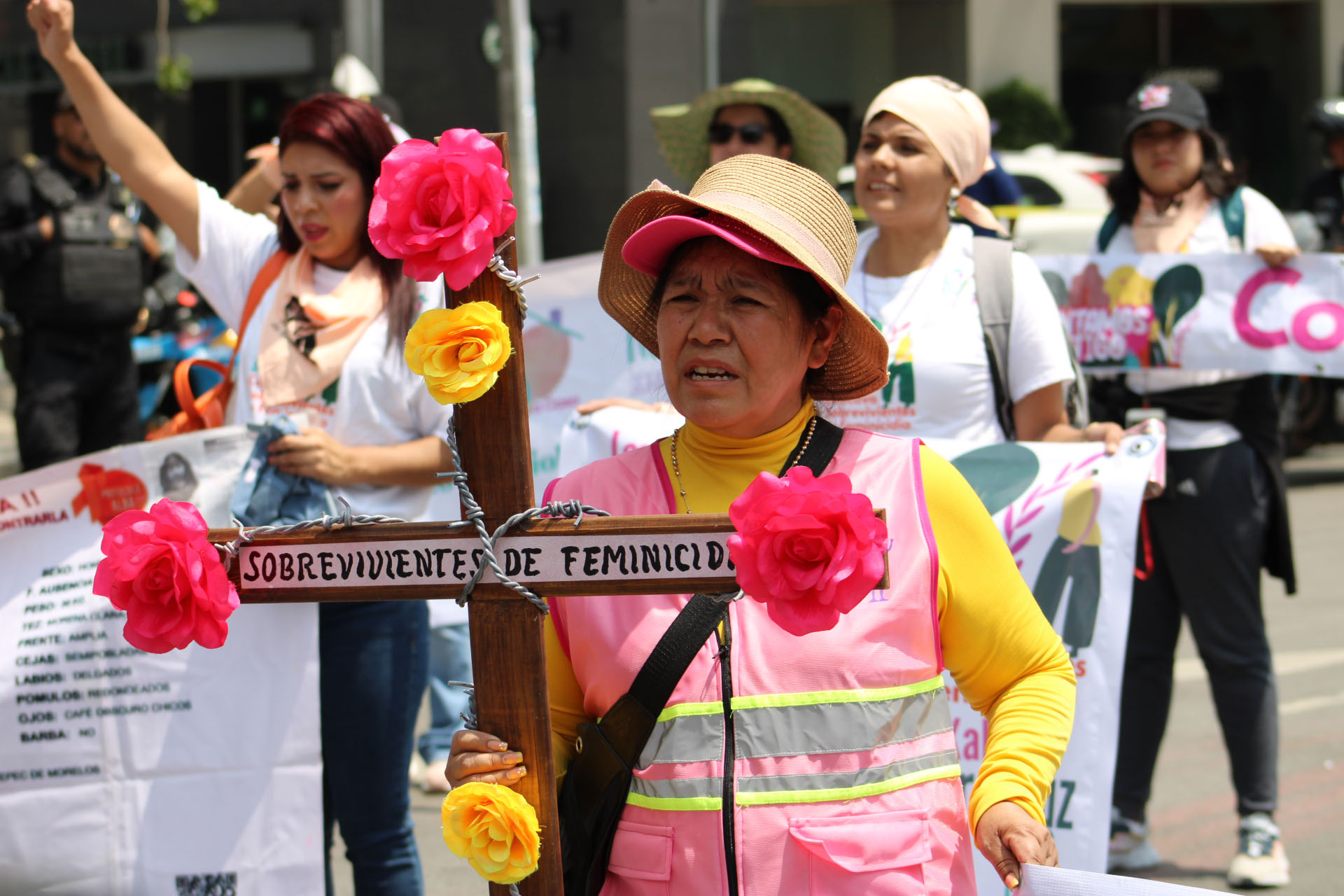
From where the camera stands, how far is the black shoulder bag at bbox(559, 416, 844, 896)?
2.02m

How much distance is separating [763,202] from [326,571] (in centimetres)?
79

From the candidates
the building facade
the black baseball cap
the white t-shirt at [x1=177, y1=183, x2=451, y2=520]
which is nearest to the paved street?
the white t-shirt at [x1=177, y1=183, x2=451, y2=520]

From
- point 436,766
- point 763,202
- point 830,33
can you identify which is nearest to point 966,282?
point 763,202

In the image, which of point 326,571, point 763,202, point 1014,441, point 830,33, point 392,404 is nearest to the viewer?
point 326,571

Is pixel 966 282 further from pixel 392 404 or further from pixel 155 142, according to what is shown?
pixel 155 142

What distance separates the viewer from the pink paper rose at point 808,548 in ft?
5.31

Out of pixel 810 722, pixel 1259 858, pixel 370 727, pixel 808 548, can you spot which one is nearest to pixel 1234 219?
pixel 1259 858

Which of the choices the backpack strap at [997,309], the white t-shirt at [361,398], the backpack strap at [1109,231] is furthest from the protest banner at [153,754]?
the backpack strap at [1109,231]

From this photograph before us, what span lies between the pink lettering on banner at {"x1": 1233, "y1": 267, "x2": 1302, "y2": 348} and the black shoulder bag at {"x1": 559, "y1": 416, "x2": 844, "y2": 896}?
10.1 feet

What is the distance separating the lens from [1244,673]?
4328mm

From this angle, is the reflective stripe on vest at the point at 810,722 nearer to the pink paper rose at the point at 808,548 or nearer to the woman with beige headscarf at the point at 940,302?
the pink paper rose at the point at 808,548

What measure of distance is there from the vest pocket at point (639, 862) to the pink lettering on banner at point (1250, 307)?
124 inches

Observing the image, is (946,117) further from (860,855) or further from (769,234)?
(860,855)

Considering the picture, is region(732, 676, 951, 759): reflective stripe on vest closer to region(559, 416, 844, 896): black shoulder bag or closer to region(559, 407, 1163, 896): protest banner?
region(559, 416, 844, 896): black shoulder bag
